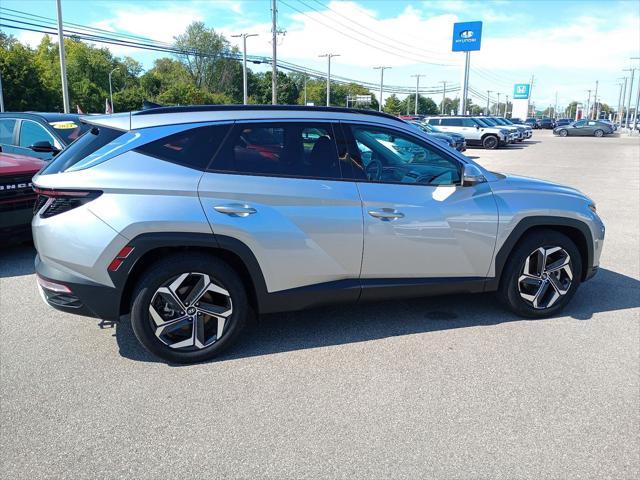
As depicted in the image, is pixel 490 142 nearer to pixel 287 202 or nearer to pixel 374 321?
pixel 374 321

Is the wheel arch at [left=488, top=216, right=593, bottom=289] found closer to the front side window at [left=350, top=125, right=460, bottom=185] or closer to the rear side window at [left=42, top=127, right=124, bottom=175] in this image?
the front side window at [left=350, top=125, right=460, bottom=185]

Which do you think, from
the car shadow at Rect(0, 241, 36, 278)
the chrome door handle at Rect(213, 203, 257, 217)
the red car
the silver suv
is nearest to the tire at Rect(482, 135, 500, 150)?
the silver suv

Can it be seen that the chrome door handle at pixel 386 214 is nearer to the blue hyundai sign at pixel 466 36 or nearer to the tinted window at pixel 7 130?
the tinted window at pixel 7 130

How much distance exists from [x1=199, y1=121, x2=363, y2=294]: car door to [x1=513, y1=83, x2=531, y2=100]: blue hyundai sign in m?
102

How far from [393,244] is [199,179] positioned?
1501 millimetres

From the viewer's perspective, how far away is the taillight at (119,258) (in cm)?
331

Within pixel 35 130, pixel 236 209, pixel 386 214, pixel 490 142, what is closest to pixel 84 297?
pixel 236 209

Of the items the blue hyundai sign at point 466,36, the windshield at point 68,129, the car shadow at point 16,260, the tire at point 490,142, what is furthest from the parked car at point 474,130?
the blue hyundai sign at point 466,36

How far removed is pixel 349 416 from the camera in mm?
2980

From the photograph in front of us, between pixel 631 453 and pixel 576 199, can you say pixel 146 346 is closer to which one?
pixel 631 453

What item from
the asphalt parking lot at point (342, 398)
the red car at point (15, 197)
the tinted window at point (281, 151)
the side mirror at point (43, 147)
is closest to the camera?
the asphalt parking lot at point (342, 398)

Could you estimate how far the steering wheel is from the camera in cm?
388

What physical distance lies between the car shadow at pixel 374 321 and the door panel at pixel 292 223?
0.55 meters

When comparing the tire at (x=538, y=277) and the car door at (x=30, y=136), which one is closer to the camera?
the tire at (x=538, y=277)
